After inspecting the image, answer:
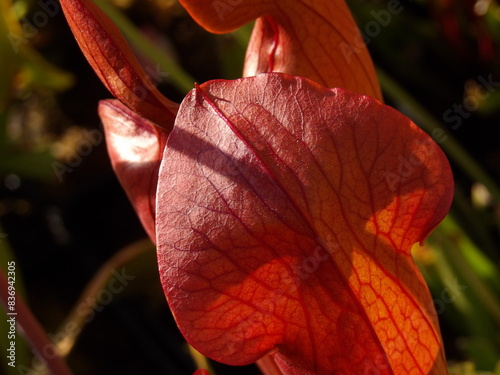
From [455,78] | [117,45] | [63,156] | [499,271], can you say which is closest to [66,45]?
[63,156]

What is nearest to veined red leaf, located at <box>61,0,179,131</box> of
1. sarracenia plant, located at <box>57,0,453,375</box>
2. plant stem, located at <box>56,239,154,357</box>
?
sarracenia plant, located at <box>57,0,453,375</box>

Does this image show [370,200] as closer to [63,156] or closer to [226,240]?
Result: [226,240]

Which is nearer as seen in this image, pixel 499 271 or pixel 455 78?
pixel 499 271

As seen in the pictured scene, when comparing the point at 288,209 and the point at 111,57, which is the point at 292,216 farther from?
the point at 111,57

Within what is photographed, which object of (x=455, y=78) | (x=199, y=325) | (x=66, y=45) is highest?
(x=66, y=45)

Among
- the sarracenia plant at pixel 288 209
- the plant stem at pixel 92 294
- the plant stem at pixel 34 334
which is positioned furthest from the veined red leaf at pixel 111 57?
the plant stem at pixel 92 294

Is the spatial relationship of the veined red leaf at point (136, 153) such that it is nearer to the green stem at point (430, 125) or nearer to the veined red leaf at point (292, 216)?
the veined red leaf at point (292, 216)
